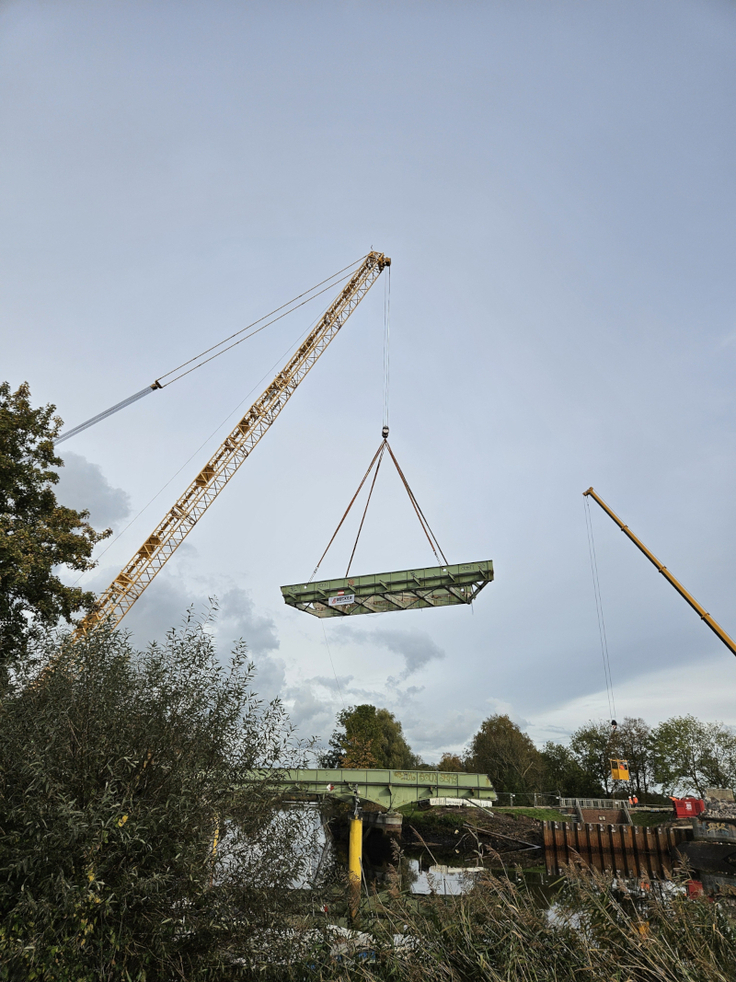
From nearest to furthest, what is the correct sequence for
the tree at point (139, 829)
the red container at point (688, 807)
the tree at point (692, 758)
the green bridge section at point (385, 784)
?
the tree at point (139, 829) < the green bridge section at point (385, 784) < the red container at point (688, 807) < the tree at point (692, 758)

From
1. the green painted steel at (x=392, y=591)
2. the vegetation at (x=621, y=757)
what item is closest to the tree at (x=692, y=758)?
the vegetation at (x=621, y=757)

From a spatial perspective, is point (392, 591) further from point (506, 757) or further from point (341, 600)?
point (506, 757)

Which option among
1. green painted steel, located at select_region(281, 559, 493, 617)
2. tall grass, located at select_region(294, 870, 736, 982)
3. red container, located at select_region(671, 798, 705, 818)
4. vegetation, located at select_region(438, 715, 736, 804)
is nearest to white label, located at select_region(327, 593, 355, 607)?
green painted steel, located at select_region(281, 559, 493, 617)

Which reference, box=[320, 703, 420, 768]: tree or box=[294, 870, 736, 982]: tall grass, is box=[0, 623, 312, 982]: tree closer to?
box=[294, 870, 736, 982]: tall grass

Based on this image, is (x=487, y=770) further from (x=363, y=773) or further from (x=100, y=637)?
(x=100, y=637)

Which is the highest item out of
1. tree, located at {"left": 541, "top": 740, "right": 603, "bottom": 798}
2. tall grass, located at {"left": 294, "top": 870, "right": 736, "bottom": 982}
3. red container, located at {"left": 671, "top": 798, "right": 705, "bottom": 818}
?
tree, located at {"left": 541, "top": 740, "right": 603, "bottom": 798}

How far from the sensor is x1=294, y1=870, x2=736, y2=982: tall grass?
20.7 ft

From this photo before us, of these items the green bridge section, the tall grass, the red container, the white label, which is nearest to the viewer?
the tall grass

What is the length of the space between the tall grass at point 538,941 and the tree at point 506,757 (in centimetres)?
6104

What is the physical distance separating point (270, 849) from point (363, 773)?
24876mm

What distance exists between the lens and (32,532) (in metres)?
19.4

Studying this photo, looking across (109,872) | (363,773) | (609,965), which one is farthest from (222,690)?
(363,773)

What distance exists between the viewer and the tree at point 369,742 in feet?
219

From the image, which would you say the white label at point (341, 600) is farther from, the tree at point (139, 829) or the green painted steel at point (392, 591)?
the tree at point (139, 829)
